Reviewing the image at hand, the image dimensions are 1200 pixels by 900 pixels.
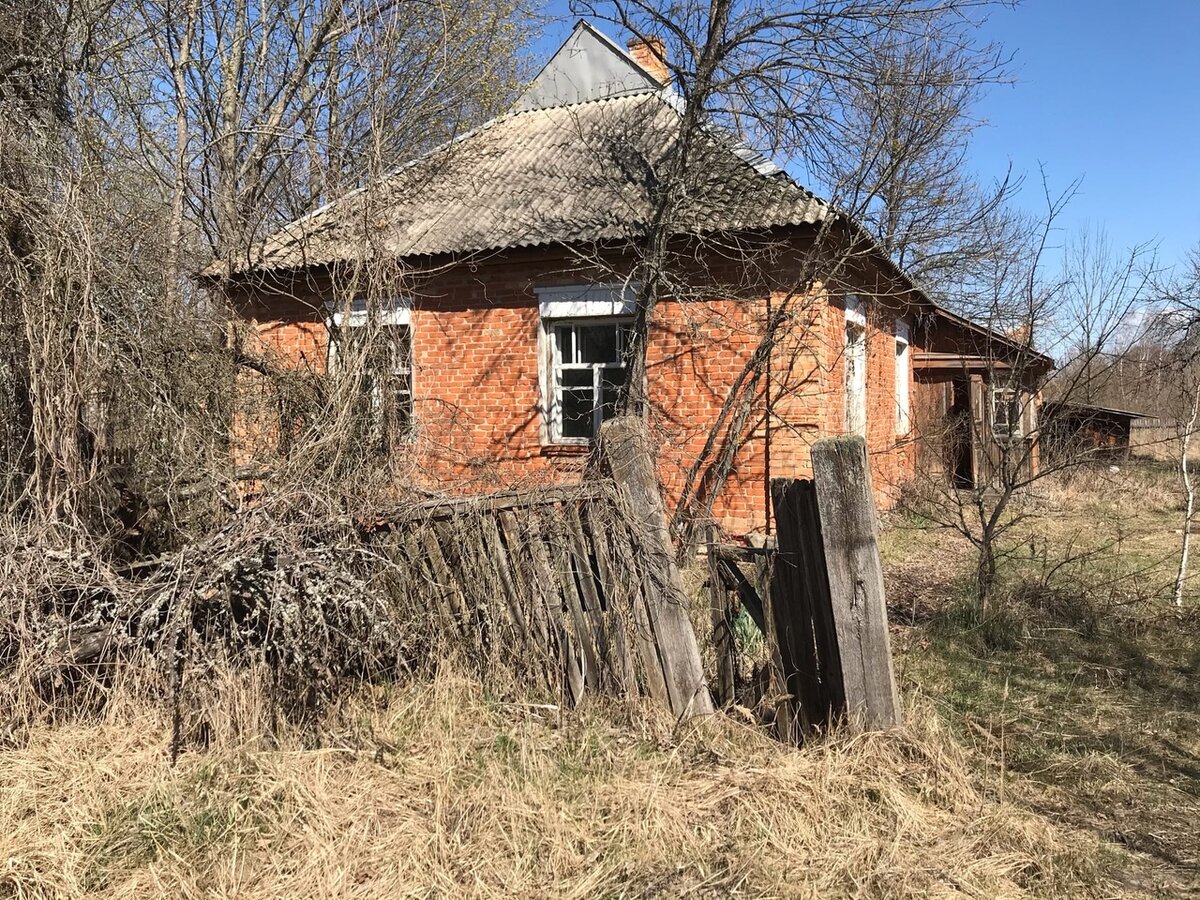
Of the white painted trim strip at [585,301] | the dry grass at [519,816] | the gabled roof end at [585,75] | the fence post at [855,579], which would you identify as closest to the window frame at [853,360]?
the white painted trim strip at [585,301]

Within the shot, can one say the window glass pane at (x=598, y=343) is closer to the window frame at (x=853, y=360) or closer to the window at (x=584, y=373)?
the window at (x=584, y=373)

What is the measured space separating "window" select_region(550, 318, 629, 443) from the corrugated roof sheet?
1.13 metres

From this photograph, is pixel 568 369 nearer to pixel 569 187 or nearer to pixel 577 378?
pixel 577 378

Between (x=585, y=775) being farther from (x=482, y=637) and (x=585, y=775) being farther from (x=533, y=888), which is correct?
(x=482, y=637)

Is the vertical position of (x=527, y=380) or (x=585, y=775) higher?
(x=527, y=380)

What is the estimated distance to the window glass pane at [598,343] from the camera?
378 inches

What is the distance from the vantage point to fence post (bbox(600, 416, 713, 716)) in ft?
12.1

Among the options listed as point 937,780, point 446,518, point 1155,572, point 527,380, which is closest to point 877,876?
point 937,780

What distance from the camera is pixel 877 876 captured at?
276 cm

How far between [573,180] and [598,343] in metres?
2.25

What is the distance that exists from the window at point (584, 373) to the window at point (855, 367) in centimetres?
279

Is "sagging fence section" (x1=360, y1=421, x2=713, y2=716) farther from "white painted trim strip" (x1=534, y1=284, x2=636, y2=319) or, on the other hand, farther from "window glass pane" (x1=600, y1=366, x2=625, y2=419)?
"window glass pane" (x1=600, y1=366, x2=625, y2=419)

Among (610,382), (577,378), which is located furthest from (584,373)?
(610,382)

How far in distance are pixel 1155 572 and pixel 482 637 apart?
6816mm
